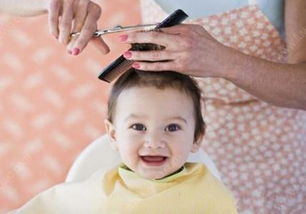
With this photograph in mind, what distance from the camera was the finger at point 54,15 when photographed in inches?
42.0

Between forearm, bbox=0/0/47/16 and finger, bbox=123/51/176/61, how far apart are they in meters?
0.37

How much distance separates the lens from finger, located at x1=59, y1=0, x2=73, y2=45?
1.05 m

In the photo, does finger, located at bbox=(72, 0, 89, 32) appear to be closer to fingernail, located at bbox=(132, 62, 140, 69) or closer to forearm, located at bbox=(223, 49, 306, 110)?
fingernail, located at bbox=(132, 62, 140, 69)

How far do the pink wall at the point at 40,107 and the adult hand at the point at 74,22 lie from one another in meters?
0.68

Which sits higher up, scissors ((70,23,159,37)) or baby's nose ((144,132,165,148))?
scissors ((70,23,159,37))

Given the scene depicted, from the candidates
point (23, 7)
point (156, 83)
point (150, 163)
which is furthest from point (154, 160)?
point (23, 7)

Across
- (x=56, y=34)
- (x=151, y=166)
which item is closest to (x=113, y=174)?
(x=151, y=166)

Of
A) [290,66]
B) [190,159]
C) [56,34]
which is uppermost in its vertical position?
[56,34]

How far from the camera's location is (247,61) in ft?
3.61

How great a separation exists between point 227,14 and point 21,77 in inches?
28.4

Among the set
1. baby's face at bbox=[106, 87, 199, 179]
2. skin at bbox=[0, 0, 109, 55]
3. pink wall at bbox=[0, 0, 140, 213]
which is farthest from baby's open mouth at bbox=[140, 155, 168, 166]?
pink wall at bbox=[0, 0, 140, 213]

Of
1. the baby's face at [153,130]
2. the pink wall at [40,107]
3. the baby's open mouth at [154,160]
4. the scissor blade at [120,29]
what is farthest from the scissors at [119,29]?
the pink wall at [40,107]

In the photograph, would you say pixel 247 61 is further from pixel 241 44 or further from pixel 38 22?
pixel 38 22

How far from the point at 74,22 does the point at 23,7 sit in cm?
25
